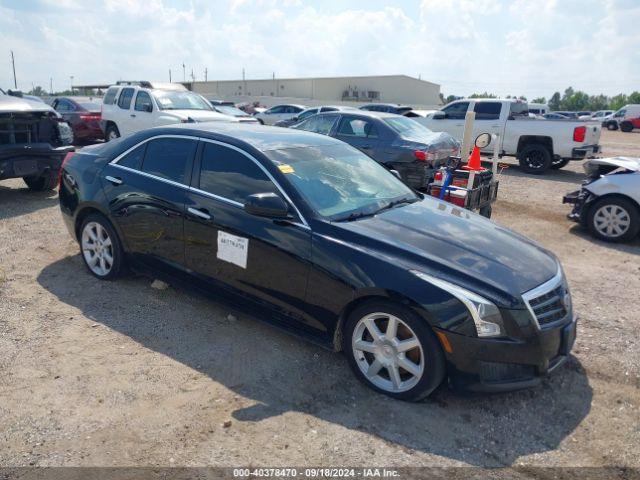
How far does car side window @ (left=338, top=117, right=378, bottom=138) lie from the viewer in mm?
9812

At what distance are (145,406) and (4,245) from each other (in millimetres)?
4213

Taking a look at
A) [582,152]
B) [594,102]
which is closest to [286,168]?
[582,152]

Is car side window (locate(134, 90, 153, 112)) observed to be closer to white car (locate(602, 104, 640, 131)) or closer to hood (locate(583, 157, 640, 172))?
hood (locate(583, 157, 640, 172))

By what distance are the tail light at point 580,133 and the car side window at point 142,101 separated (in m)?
10.5

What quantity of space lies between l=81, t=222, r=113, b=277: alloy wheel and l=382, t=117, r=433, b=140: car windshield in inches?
236

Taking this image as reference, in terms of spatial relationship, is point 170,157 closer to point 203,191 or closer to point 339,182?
point 203,191

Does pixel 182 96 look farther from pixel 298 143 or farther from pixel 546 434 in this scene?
pixel 546 434

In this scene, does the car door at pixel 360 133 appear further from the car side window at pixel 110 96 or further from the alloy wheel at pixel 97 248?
the car side window at pixel 110 96

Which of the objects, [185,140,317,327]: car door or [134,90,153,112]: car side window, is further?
[134,90,153,112]: car side window

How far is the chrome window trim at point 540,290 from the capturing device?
3.28m

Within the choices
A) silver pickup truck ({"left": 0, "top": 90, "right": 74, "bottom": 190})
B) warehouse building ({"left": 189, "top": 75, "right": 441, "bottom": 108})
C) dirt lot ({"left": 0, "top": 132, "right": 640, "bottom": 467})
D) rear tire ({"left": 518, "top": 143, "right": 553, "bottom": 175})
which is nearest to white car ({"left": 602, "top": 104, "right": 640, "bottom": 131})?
warehouse building ({"left": 189, "top": 75, "right": 441, "bottom": 108})

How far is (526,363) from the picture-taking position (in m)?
3.25

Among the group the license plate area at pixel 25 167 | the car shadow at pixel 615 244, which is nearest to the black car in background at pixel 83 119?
the license plate area at pixel 25 167

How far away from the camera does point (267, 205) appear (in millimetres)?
3725
